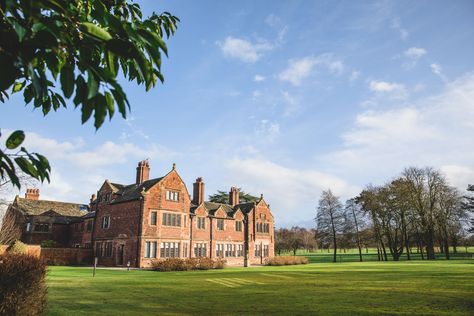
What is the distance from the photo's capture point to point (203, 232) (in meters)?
46.8

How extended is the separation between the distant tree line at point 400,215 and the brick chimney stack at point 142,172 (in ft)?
114

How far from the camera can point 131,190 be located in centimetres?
4319

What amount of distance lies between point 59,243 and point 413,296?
4975cm

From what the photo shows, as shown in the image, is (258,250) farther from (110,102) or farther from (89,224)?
(110,102)

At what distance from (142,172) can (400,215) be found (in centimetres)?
4461

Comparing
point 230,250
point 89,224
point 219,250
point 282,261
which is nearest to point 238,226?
point 230,250

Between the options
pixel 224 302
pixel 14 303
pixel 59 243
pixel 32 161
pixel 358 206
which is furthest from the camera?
A: pixel 358 206

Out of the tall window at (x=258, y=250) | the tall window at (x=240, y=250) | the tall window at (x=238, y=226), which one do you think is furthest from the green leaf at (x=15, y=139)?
the tall window at (x=258, y=250)

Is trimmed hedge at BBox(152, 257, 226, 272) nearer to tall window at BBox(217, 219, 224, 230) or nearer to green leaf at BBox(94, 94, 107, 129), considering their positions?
tall window at BBox(217, 219, 224, 230)

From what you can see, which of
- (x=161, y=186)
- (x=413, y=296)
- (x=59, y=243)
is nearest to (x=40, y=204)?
(x=59, y=243)

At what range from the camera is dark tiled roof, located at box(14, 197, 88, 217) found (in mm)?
51312

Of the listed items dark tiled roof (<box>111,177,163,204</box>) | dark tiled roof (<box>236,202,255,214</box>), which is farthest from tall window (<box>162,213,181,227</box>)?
dark tiled roof (<box>236,202,255,214</box>)

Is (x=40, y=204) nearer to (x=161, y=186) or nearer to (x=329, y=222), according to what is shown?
(x=161, y=186)

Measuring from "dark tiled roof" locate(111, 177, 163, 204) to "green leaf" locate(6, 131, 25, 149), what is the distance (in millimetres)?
37998
